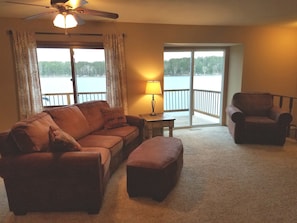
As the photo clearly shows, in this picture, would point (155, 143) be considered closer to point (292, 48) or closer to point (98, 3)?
point (98, 3)

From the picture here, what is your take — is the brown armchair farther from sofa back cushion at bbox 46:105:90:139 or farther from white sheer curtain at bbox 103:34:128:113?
sofa back cushion at bbox 46:105:90:139

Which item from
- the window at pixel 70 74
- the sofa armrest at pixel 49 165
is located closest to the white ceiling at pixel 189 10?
the window at pixel 70 74

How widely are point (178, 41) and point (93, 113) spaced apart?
249 cm

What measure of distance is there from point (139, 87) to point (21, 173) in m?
3.02

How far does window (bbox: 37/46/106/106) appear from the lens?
4.29 metres

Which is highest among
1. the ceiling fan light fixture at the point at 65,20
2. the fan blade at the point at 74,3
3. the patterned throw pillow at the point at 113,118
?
the fan blade at the point at 74,3

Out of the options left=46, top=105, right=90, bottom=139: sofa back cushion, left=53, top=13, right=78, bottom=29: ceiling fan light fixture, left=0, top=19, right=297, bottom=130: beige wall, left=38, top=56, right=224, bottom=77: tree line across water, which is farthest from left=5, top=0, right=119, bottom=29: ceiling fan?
left=38, top=56, right=224, bottom=77: tree line across water

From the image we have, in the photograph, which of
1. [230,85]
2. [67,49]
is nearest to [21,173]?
[67,49]

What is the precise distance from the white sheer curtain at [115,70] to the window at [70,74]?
0.68 ft

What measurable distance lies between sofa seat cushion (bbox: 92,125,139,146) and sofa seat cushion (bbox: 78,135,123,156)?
17 cm

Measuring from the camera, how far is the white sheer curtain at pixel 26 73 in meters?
3.91

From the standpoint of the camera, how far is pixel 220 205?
2.40 metres

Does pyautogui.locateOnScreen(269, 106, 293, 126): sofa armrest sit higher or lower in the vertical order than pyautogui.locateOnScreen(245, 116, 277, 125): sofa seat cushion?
higher

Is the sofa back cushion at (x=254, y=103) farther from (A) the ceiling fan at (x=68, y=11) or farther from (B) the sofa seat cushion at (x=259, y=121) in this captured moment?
(A) the ceiling fan at (x=68, y=11)
